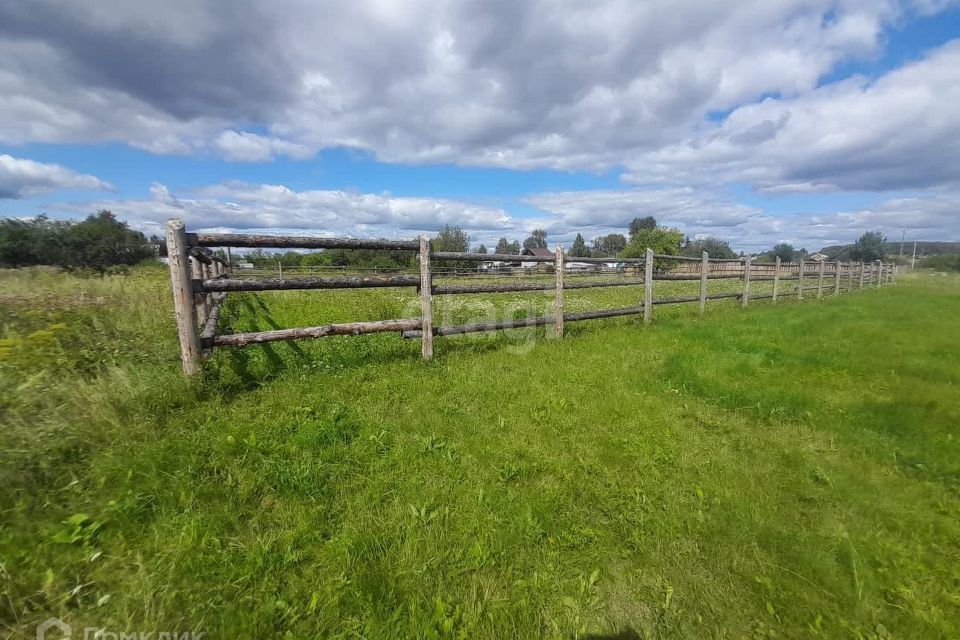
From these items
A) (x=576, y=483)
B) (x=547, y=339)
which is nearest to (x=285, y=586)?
(x=576, y=483)

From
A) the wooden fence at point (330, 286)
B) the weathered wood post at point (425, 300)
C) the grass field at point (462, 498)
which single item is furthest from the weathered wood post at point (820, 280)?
the weathered wood post at point (425, 300)

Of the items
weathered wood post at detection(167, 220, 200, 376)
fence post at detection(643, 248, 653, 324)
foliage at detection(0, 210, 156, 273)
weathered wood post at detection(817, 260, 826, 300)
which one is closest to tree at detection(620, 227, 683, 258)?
weathered wood post at detection(817, 260, 826, 300)

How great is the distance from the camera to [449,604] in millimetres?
1735

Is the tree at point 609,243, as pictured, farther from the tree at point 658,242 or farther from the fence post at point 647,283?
the fence post at point 647,283

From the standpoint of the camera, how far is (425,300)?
5.18 m

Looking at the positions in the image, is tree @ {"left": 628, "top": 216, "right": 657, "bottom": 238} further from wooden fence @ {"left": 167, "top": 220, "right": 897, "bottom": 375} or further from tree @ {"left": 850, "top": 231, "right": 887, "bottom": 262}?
wooden fence @ {"left": 167, "top": 220, "right": 897, "bottom": 375}

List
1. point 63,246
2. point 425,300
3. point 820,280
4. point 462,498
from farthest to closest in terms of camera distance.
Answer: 1. point 820,280
2. point 63,246
3. point 425,300
4. point 462,498

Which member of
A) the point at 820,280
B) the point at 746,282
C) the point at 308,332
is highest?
the point at 746,282

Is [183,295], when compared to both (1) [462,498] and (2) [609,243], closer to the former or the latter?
(1) [462,498]

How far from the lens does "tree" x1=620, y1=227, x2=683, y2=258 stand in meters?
72.9

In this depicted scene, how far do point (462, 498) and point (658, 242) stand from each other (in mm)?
82090

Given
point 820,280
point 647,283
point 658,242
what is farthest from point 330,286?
point 658,242

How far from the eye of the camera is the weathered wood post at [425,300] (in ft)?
16.5

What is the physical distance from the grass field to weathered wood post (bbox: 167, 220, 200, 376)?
0.80 ft
